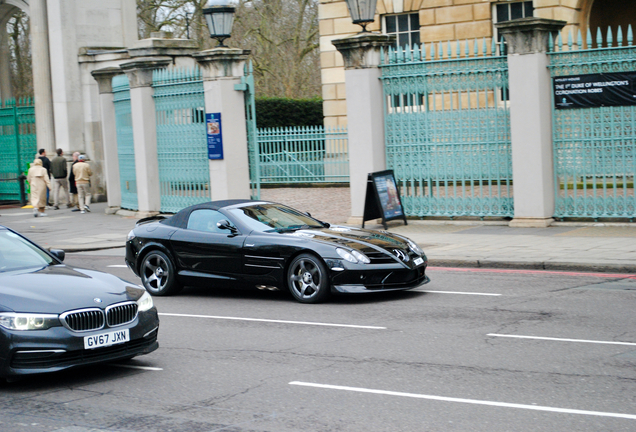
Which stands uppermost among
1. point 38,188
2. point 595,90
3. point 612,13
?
point 612,13

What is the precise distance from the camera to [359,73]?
18.1 meters

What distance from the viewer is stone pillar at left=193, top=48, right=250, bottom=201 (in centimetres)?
1992

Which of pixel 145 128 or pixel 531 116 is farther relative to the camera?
pixel 145 128

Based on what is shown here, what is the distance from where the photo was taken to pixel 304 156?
28.3 metres

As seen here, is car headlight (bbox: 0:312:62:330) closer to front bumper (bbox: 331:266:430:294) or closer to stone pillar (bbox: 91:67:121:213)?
front bumper (bbox: 331:266:430:294)

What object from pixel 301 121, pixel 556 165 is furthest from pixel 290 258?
pixel 301 121

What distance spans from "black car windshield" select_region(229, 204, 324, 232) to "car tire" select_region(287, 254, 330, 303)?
75 cm

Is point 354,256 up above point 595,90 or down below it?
below

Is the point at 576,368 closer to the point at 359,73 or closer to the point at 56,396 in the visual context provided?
the point at 56,396

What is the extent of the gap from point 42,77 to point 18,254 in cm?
2277

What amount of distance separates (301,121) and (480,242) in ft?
70.7

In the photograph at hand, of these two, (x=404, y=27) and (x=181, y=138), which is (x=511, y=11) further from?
(x=181, y=138)

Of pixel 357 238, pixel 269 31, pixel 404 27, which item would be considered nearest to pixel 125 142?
pixel 404 27

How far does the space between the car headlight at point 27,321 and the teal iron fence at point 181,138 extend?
14068 mm
